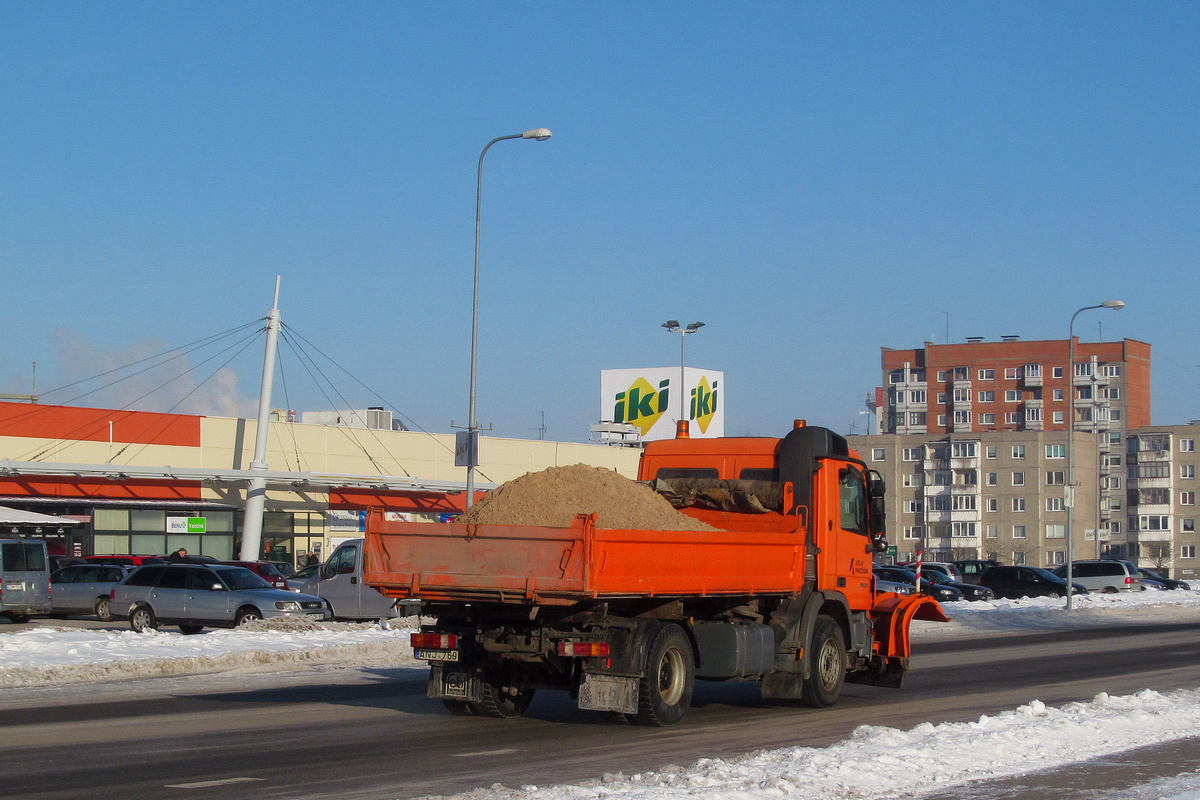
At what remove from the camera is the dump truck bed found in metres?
10.9

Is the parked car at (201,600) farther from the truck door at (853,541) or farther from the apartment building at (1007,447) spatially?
the apartment building at (1007,447)

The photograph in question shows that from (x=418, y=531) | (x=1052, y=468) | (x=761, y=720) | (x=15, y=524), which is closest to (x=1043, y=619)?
(x=761, y=720)

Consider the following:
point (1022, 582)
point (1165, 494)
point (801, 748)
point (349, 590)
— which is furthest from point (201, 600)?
point (1165, 494)

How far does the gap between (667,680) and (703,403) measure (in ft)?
203

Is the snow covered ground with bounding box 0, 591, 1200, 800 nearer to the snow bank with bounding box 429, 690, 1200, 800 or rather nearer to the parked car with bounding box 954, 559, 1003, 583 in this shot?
the snow bank with bounding box 429, 690, 1200, 800

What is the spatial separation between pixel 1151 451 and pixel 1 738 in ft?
423

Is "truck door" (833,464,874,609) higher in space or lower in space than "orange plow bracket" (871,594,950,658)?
higher

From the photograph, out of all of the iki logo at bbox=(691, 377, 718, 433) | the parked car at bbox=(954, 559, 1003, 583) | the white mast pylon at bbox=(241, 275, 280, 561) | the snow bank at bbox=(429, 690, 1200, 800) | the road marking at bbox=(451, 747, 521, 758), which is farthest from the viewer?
the iki logo at bbox=(691, 377, 718, 433)

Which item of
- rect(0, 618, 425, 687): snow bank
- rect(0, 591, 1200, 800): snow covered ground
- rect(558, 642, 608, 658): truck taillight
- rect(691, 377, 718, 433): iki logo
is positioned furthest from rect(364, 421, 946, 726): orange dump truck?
rect(691, 377, 718, 433): iki logo

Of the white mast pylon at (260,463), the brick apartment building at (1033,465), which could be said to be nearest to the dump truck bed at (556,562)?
the white mast pylon at (260,463)

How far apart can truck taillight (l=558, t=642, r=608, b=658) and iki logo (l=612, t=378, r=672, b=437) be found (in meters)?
59.8

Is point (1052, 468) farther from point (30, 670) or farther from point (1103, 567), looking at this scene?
point (30, 670)

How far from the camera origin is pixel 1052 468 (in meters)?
119

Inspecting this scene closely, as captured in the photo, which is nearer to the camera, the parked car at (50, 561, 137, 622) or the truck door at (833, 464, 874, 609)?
the truck door at (833, 464, 874, 609)
